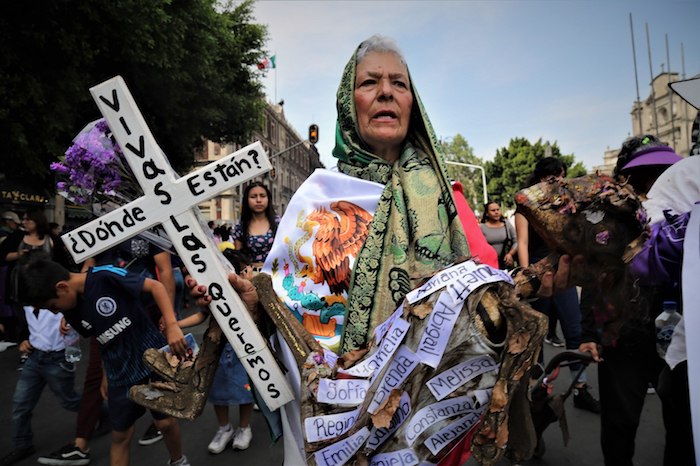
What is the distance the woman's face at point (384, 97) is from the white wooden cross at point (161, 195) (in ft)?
1.37

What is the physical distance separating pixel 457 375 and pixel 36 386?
3.94m

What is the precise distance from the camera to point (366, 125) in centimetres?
162

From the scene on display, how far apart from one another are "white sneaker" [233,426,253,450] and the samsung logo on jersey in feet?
4.63

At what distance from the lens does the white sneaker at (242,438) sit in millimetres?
3473

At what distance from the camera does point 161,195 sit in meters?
1.55

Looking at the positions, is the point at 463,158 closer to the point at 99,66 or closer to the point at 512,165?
the point at 512,165

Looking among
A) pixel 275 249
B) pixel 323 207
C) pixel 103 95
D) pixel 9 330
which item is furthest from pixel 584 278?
pixel 9 330

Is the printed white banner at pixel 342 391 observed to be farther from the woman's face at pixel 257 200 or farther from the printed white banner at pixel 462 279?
the woman's face at pixel 257 200

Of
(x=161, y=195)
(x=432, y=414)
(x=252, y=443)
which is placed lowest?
(x=252, y=443)

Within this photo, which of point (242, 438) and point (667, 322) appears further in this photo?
point (242, 438)

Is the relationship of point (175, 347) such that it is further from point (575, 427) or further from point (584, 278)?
point (575, 427)

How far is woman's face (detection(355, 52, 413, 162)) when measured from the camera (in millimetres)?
1578

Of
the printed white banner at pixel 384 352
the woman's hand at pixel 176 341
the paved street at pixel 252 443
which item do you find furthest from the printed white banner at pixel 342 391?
the paved street at pixel 252 443

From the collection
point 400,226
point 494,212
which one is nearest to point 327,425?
point 400,226
